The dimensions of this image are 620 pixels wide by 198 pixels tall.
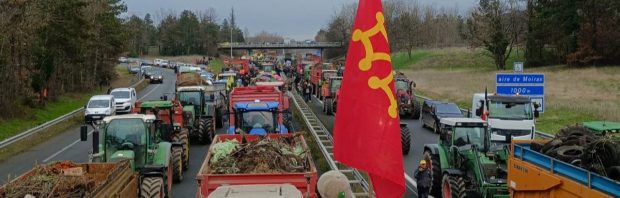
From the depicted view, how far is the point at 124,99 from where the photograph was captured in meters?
42.0

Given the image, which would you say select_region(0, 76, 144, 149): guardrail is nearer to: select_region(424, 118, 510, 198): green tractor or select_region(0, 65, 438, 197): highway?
select_region(0, 65, 438, 197): highway

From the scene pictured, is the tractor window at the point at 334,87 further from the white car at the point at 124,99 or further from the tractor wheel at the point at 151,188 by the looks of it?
the tractor wheel at the point at 151,188

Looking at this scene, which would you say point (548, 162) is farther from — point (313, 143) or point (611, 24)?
point (611, 24)

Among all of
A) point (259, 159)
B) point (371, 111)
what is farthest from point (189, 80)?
point (371, 111)

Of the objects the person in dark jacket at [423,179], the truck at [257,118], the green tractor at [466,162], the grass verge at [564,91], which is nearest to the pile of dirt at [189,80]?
the grass verge at [564,91]

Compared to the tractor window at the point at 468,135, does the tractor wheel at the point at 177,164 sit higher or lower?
lower

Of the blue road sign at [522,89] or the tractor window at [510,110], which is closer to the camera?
the tractor window at [510,110]

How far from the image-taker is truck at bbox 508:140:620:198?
30.0 ft

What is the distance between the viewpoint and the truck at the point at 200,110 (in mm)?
26219

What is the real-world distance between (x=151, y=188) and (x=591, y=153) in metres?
8.75

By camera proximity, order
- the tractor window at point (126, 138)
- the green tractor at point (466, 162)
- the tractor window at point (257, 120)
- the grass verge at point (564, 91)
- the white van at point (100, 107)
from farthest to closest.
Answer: the white van at point (100, 107) < the grass verge at point (564, 91) < the tractor window at point (257, 120) < the tractor window at point (126, 138) < the green tractor at point (466, 162)

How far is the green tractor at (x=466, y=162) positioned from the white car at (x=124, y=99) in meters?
27.5

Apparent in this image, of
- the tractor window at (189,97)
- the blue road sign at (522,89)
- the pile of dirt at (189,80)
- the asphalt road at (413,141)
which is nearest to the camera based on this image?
the asphalt road at (413,141)

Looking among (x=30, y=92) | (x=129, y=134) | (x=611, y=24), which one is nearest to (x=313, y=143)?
(x=129, y=134)
